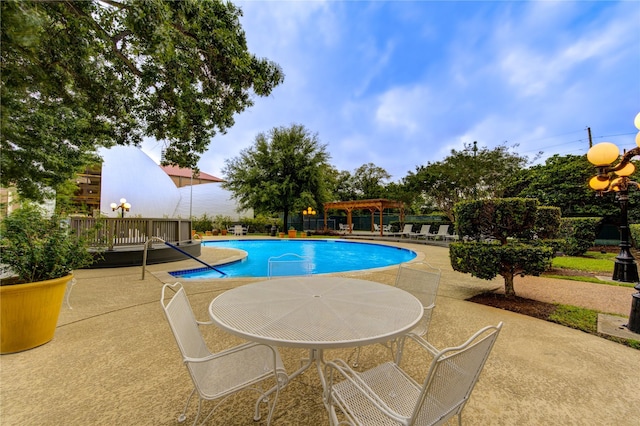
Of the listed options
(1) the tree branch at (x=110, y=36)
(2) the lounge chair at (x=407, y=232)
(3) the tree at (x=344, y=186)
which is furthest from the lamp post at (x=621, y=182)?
(3) the tree at (x=344, y=186)

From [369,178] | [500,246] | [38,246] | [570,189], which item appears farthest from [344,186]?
[38,246]

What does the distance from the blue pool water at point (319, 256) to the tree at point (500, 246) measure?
15.9ft

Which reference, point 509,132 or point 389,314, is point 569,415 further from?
point 509,132

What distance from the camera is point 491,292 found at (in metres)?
4.32

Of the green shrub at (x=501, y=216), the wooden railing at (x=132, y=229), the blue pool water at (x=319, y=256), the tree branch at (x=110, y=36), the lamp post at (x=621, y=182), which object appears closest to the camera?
the lamp post at (x=621, y=182)

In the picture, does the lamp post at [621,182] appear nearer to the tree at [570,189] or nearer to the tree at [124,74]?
the tree at [124,74]

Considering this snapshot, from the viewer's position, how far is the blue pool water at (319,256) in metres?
7.41

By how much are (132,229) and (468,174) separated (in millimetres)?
15957

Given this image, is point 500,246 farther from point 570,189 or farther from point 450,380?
point 570,189

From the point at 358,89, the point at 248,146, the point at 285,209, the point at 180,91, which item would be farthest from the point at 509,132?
the point at 180,91

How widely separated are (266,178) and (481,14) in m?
14.3

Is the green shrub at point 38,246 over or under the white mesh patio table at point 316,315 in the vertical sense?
over

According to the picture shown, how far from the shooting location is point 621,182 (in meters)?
4.41

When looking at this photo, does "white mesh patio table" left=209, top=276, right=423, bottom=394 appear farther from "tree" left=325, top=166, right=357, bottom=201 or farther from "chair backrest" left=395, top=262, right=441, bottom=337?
"tree" left=325, top=166, right=357, bottom=201
